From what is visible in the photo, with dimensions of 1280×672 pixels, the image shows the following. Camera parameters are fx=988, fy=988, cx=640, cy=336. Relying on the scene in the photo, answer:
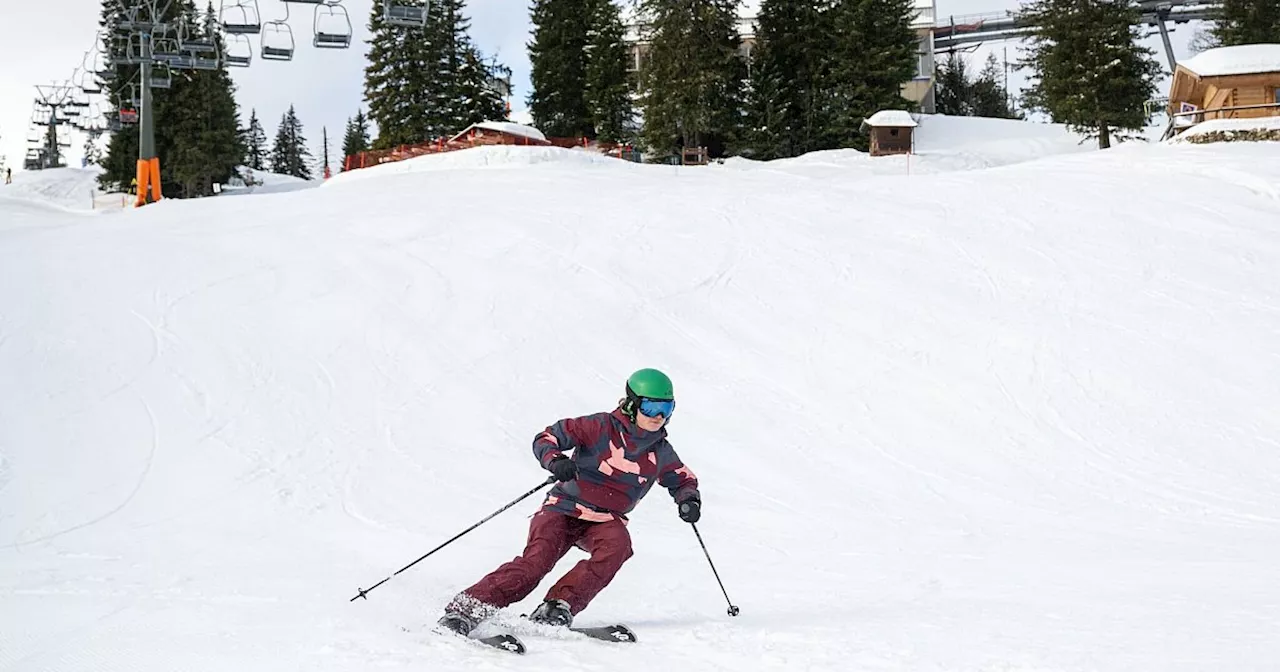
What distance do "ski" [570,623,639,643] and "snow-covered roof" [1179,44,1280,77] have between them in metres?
34.1

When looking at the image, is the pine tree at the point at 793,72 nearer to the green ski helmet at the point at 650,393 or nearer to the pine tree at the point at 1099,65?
the pine tree at the point at 1099,65

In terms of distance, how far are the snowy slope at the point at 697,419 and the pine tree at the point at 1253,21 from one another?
87.6ft

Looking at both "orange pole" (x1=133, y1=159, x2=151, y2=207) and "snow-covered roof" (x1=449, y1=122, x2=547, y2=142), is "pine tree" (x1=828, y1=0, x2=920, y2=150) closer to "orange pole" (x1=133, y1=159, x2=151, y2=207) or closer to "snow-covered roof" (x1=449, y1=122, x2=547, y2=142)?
"snow-covered roof" (x1=449, y1=122, x2=547, y2=142)

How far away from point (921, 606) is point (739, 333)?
23.9 ft

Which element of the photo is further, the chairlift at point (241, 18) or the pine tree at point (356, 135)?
the pine tree at point (356, 135)

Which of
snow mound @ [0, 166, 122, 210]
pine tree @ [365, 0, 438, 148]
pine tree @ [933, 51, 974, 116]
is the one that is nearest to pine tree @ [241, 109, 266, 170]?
snow mound @ [0, 166, 122, 210]

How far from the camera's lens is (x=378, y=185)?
2333 centimetres

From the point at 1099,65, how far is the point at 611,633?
34.7 metres

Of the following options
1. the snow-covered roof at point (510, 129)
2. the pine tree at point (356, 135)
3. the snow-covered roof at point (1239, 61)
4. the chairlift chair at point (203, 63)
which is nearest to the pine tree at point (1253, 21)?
the snow-covered roof at point (1239, 61)

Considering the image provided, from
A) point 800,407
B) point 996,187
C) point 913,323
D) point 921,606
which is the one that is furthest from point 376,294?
point 996,187

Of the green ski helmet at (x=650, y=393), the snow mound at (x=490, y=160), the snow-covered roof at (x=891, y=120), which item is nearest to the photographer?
the green ski helmet at (x=650, y=393)

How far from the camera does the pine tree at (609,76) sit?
4390 centimetres

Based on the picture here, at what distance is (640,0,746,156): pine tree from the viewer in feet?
123

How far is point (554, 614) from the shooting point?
448 centimetres
